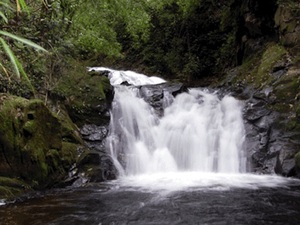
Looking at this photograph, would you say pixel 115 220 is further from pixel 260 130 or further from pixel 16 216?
pixel 260 130

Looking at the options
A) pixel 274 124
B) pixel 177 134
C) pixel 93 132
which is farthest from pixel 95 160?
pixel 274 124

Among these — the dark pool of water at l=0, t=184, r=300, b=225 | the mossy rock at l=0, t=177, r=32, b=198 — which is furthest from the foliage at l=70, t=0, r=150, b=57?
the dark pool of water at l=0, t=184, r=300, b=225

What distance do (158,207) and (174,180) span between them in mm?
2301

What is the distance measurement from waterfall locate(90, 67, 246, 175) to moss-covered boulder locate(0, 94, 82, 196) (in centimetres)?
184

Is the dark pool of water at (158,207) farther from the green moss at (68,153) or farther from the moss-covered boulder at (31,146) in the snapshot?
the green moss at (68,153)

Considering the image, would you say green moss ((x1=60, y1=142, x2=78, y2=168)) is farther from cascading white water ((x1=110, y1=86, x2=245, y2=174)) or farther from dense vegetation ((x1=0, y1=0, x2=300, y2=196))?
cascading white water ((x1=110, y1=86, x2=245, y2=174))

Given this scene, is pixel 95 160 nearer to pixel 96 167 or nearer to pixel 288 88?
pixel 96 167

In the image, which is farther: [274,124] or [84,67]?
[84,67]

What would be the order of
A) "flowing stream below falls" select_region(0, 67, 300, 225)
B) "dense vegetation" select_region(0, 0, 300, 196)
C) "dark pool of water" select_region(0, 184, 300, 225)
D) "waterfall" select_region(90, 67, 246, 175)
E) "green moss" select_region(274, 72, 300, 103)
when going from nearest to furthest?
"dark pool of water" select_region(0, 184, 300, 225)
"flowing stream below falls" select_region(0, 67, 300, 225)
"dense vegetation" select_region(0, 0, 300, 196)
"waterfall" select_region(90, 67, 246, 175)
"green moss" select_region(274, 72, 300, 103)

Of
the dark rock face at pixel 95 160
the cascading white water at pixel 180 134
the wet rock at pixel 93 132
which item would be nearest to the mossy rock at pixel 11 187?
the dark rock face at pixel 95 160

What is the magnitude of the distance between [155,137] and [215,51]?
8.48 metres

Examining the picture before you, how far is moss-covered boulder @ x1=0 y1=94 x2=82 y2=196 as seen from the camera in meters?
6.82

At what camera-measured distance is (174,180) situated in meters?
7.83

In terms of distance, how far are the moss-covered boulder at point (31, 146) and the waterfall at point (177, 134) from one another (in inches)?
72.6
